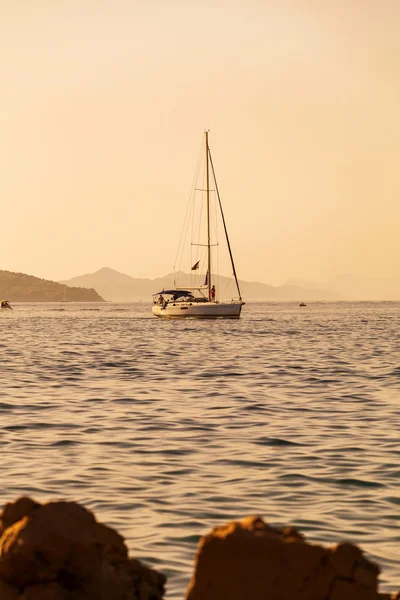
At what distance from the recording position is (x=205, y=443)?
16094mm

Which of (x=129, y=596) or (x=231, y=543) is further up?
(x=231, y=543)

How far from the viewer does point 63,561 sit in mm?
6168

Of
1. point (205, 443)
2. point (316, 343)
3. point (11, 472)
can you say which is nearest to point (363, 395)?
point (205, 443)

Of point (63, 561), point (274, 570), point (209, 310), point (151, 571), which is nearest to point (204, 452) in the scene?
point (151, 571)

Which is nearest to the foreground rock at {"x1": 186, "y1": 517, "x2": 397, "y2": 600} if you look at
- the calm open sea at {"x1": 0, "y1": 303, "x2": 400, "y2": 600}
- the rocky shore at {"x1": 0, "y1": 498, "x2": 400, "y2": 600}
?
the rocky shore at {"x1": 0, "y1": 498, "x2": 400, "y2": 600}

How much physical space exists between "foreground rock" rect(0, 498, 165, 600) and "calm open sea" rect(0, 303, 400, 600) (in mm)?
1706

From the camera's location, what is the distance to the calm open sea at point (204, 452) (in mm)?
10430

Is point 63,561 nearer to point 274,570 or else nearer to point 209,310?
point 274,570

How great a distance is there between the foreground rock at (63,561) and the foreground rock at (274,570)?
0.71 m

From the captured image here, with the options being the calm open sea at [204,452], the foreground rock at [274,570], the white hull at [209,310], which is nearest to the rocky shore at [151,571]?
the foreground rock at [274,570]

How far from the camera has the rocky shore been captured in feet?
18.2

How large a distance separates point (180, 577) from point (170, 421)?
10.7 meters

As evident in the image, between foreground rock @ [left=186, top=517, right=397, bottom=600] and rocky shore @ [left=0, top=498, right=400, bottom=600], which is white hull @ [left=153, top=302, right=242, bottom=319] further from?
foreground rock @ [left=186, top=517, right=397, bottom=600]

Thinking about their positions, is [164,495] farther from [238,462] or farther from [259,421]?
[259,421]
